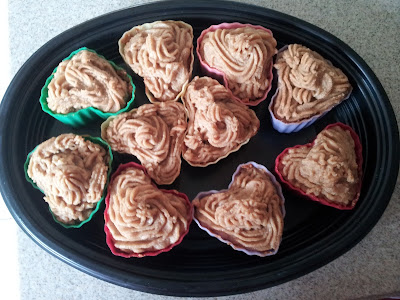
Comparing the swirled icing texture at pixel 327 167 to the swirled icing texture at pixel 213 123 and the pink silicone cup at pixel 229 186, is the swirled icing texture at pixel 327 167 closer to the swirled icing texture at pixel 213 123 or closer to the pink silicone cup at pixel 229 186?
the pink silicone cup at pixel 229 186

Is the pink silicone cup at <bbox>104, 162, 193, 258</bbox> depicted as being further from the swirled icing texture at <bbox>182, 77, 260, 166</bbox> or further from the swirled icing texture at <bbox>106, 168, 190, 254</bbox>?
the swirled icing texture at <bbox>182, 77, 260, 166</bbox>

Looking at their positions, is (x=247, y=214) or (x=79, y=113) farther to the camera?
(x=79, y=113)

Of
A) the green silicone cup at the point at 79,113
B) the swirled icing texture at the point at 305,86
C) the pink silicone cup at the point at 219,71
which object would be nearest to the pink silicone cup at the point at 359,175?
the swirled icing texture at the point at 305,86

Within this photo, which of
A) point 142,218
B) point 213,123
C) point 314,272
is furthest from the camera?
point 314,272

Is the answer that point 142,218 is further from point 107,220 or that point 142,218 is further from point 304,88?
point 304,88

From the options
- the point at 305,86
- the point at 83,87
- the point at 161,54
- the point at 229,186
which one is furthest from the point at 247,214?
the point at 83,87

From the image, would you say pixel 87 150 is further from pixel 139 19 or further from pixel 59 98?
pixel 139 19

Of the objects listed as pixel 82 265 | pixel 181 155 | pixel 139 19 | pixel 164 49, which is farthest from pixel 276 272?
pixel 139 19
